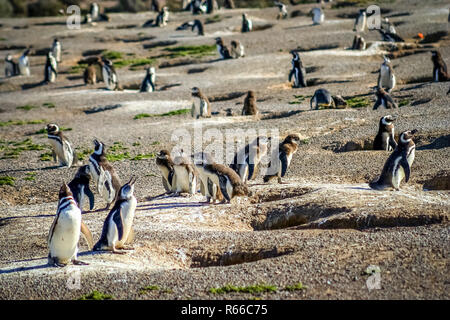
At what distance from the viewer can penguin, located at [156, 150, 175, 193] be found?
12.5 m

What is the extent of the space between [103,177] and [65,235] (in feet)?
12.1

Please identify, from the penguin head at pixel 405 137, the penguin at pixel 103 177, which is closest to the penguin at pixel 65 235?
the penguin at pixel 103 177

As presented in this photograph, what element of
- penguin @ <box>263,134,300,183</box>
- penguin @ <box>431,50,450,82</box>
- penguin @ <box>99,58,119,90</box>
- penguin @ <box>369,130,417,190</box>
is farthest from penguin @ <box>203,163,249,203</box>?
penguin @ <box>99,58,119,90</box>

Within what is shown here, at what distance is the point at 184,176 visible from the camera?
480 inches

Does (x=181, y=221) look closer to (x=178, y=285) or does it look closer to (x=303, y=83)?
(x=178, y=285)

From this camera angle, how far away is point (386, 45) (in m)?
28.9

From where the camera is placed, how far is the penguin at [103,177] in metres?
11.9

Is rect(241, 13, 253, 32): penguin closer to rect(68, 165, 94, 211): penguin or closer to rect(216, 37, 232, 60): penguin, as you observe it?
Answer: rect(216, 37, 232, 60): penguin

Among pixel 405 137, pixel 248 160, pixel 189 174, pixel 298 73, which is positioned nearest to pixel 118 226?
pixel 189 174

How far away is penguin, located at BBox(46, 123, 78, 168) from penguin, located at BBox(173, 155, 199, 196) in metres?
3.88

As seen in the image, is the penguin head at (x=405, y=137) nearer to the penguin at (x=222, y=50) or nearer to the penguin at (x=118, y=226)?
the penguin at (x=118, y=226)

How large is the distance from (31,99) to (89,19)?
17918 millimetres

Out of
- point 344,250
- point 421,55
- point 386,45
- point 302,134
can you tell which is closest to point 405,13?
point 386,45

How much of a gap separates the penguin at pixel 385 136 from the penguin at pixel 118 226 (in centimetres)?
703
